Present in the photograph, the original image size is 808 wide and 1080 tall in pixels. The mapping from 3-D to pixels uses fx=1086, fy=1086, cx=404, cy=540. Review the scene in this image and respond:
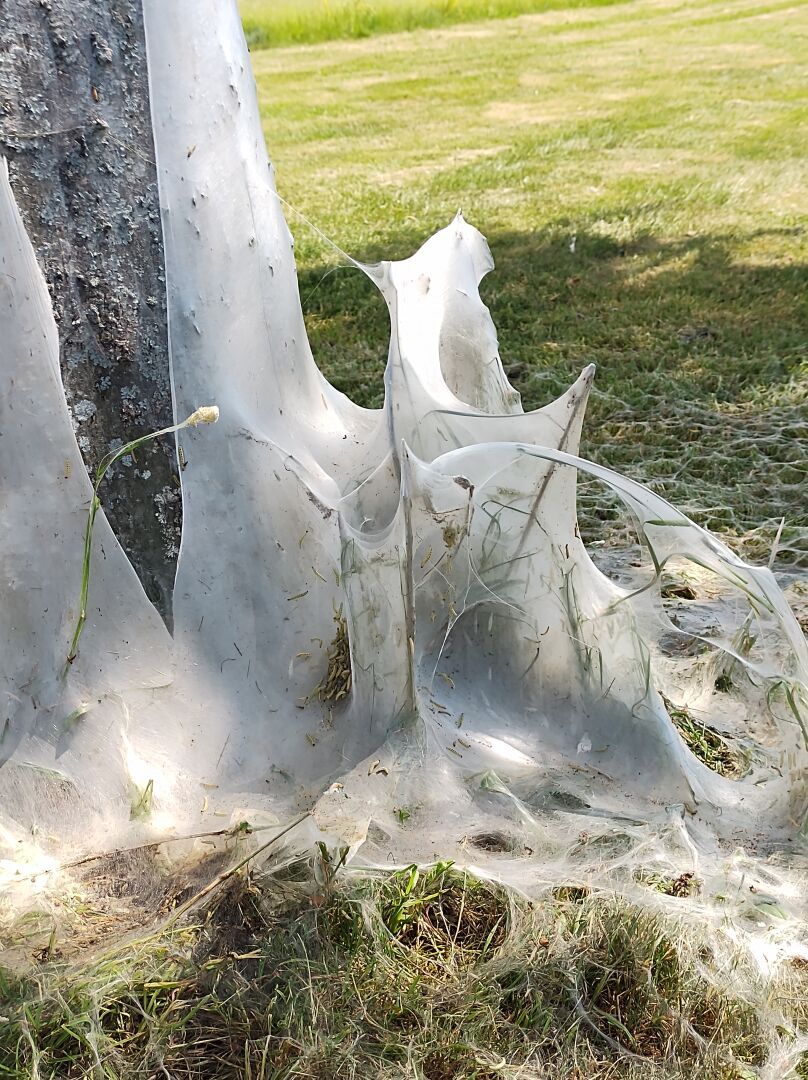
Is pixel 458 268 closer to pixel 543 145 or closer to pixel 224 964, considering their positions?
pixel 224 964

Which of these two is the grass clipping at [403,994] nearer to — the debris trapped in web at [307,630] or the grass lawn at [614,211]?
the debris trapped in web at [307,630]

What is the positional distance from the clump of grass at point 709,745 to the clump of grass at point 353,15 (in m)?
17.4

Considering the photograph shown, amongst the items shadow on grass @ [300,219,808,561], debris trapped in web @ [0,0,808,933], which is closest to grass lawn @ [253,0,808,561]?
shadow on grass @ [300,219,808,561]

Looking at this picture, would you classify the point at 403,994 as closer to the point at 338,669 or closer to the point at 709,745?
the point at 338,669

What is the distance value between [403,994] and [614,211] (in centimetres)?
705

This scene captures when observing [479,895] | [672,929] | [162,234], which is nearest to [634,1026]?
[672,929]

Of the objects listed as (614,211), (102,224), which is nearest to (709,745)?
(102,224)

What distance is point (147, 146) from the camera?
6.66 feet

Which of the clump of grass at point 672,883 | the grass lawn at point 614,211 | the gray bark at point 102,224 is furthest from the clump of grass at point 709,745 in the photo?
the gray bark at point 102,224

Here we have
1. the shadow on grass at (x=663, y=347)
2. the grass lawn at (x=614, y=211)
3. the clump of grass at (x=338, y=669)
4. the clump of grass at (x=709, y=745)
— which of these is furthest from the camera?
the grass lawn at (x=614, y=211)

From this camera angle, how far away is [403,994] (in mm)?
1824

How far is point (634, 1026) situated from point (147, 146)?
5.87 ft

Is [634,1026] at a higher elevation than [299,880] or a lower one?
lower

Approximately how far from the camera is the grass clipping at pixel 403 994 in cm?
173
